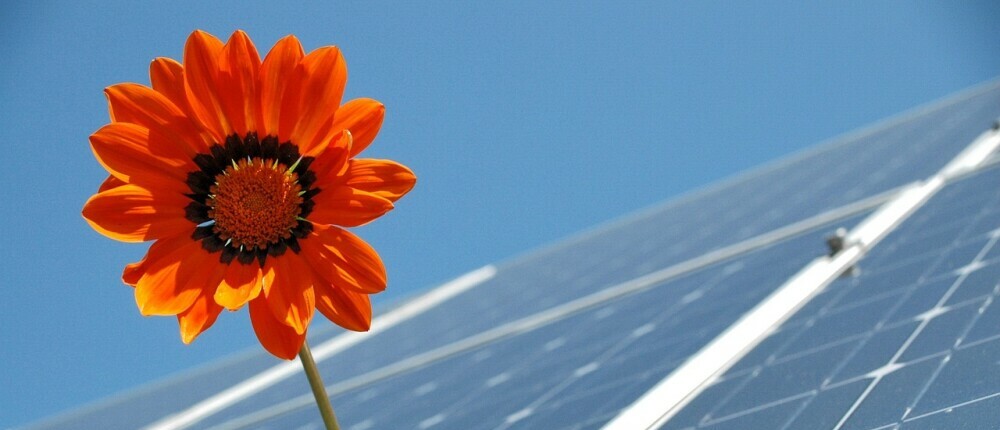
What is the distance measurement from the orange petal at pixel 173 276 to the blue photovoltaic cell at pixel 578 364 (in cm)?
225

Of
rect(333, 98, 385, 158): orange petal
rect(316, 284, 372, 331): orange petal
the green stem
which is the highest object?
rect(333, 98, 385, 158): orange petal

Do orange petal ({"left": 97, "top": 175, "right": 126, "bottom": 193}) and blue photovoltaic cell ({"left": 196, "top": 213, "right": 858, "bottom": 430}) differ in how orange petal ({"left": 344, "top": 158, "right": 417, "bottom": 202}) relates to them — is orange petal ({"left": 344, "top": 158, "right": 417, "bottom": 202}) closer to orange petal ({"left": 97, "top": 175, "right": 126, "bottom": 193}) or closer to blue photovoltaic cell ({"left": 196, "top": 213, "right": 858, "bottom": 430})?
orange petal ({"left": 97, "top": 175, "right": 126, "bottom": 193})

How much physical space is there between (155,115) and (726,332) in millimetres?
2821

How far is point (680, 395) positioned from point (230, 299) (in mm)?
2144

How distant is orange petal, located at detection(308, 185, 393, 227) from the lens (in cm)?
164

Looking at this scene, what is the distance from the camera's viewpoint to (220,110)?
1705mm

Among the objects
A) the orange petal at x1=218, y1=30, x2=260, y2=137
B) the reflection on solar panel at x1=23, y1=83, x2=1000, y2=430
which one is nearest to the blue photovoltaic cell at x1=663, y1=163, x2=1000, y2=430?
the reflection on solar panel at x1=23, y1=83, x2=1000, y2=430

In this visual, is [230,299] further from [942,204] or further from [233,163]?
[942,204]

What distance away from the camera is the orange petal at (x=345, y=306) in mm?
1658

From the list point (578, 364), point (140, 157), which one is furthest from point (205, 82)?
point (578, 364)

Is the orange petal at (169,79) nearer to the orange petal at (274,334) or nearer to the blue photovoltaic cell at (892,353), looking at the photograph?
the orange petal at (274,334)

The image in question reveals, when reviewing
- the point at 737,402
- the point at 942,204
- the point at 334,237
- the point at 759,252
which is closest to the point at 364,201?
the point at 334,237

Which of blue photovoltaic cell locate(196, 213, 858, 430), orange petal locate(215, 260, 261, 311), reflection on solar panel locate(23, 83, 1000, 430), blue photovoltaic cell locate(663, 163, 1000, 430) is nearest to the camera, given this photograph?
orange petal locate(215, 260, 261, 311)

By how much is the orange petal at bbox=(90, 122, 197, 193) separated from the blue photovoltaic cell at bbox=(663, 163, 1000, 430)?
1.50m
